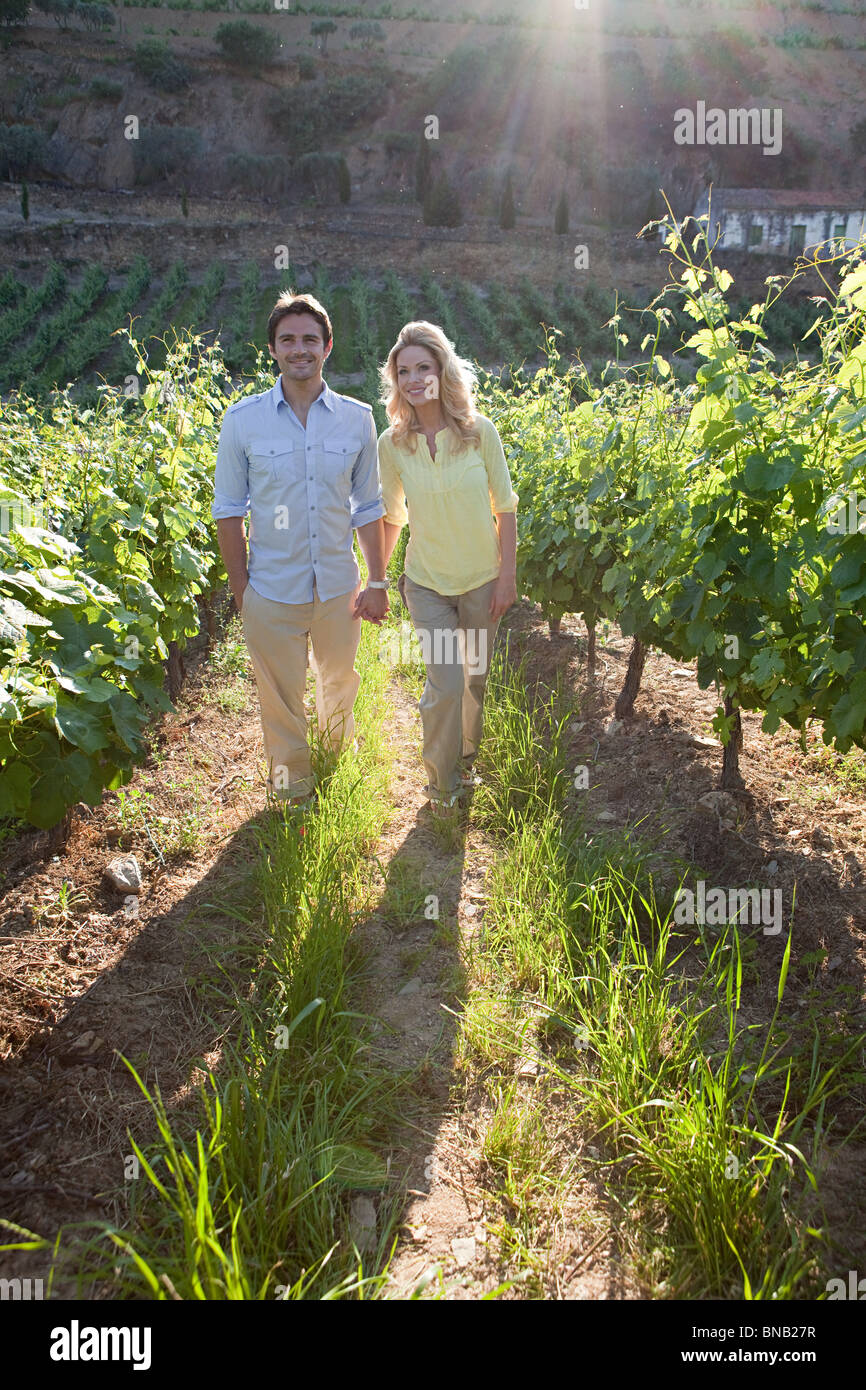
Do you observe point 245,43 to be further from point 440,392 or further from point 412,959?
point 412,959

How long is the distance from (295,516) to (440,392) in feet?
2.29

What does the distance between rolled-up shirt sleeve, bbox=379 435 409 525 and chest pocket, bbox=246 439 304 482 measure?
0.35 m

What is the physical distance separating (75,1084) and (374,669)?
266 centimetres

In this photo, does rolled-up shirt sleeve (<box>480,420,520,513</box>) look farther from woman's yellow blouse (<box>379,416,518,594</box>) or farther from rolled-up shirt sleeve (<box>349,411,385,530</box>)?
rolled-up shirt sleeve (<box>349,411,385,530</box>)

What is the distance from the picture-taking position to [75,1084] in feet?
6.56

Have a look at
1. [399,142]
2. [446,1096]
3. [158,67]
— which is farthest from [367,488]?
[158,67]

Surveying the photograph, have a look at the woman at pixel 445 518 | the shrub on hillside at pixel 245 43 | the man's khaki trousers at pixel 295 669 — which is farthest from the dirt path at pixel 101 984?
the shrub on hillside at pixel 245 43

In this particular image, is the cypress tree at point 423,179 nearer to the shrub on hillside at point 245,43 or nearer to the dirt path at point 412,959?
the shrub on hillside at point 245,43

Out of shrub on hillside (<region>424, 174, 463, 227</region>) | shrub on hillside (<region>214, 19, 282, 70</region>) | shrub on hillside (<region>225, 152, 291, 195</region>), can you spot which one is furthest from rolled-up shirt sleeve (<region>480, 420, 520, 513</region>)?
shrub on hillside (<region>214, 19, 282, 70</region>)

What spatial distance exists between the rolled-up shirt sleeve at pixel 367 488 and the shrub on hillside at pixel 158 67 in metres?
52.4

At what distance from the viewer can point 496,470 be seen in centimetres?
311

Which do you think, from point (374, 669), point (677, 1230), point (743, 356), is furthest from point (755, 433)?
point (374, 669)

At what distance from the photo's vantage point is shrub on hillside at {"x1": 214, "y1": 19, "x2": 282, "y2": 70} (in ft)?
145
